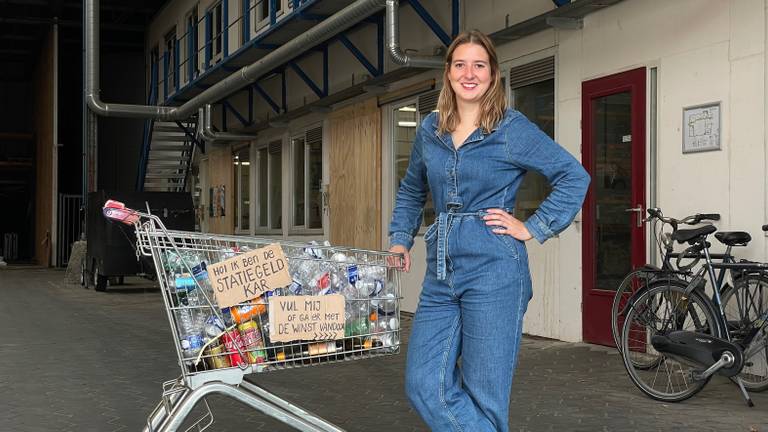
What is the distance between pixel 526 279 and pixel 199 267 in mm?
1160

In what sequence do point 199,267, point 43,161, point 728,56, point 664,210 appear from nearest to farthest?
point 199,267 < point 728,56 < point 664,210 < point 43,161

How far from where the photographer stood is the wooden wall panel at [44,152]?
2661 cm

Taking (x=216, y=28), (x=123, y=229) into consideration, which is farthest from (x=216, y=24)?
(x=123, y=229)

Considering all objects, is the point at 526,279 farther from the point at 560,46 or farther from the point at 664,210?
the point at 560,46

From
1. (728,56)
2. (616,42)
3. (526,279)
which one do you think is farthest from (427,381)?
(616,42)

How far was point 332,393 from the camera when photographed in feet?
20.7

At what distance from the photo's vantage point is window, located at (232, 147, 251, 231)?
1800 centimetres

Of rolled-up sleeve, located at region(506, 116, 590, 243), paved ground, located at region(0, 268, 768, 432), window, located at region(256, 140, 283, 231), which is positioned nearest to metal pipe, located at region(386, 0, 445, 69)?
paved ground, located at region(0, 268, 768, 432)

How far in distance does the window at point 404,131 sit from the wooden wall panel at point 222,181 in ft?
25.4

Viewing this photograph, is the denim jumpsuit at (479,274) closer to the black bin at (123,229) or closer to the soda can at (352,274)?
the soda can at (352,274)

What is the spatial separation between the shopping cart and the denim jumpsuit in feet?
1.56

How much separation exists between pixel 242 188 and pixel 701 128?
12620 mm

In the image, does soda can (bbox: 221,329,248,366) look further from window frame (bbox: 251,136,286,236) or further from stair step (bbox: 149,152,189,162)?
stair step (bbox: 149,152,189,162)

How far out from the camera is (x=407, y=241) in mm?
3361
